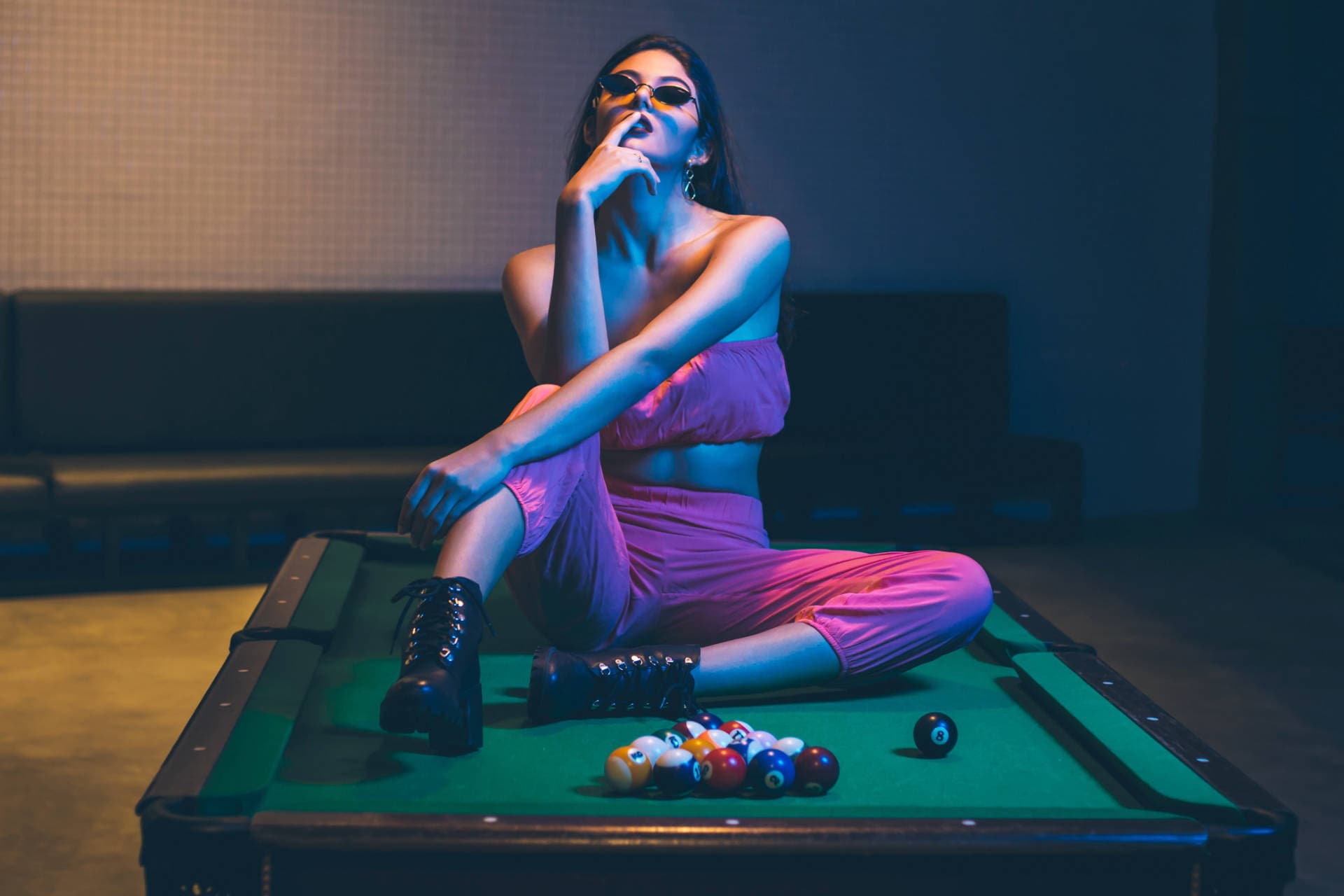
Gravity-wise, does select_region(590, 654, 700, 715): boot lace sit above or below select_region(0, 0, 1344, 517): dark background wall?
below

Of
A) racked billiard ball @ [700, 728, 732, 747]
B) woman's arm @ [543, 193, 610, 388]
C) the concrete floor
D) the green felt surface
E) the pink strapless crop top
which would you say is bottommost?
the concrete floor

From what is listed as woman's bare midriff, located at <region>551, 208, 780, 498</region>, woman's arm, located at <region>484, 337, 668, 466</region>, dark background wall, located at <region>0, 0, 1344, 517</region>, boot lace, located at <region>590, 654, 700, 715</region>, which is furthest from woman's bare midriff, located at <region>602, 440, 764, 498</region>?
dark background wall, located at <region>0, 0, 1344, 517</region>

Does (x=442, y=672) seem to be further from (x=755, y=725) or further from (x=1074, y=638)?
(x=1074, y=638)

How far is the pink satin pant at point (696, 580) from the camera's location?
7.14ft

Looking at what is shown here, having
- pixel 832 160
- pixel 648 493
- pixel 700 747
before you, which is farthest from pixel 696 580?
pixel 832 160

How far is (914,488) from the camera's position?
522cm

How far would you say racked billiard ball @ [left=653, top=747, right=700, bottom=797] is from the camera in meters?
1.76

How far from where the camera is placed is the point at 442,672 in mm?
1823

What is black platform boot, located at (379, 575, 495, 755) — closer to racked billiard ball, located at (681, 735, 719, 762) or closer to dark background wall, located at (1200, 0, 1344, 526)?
racked billiard ball, located at (681, 735, 719, 762)

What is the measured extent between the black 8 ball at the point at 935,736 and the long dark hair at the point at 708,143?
40.9 inches

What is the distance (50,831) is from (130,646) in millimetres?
1394

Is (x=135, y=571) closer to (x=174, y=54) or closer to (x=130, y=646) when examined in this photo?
(x=130, y=646)

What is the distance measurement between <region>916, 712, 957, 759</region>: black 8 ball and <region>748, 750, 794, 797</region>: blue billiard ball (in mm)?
251

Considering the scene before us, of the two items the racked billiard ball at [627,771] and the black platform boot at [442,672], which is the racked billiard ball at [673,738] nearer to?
the racked billiard ball at [627,771]
